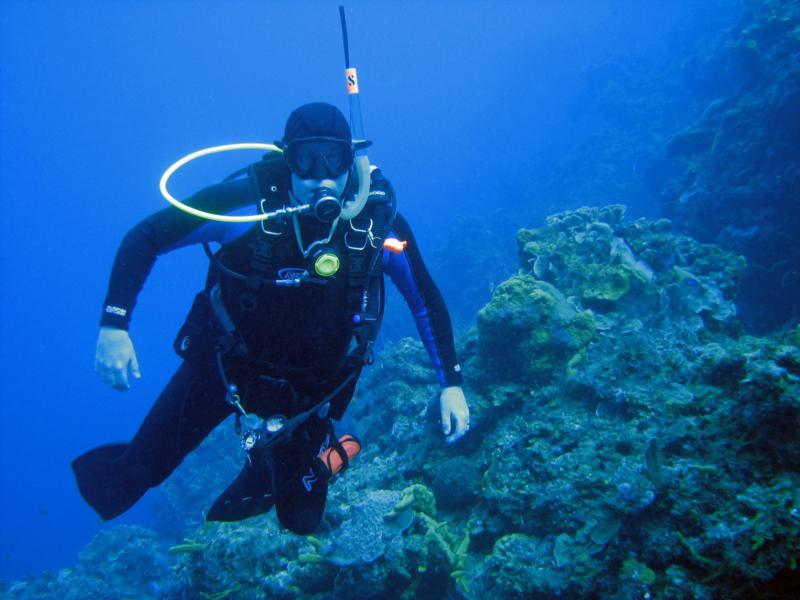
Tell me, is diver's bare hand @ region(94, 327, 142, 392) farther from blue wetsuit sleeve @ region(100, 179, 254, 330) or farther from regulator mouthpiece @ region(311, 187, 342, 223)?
regulator mouthpiece @ region(311, 187, 342, 223)

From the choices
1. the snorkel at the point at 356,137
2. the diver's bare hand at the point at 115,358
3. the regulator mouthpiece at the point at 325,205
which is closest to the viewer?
the diver's bare hand at the point at 115,358

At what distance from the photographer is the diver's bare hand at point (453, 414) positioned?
11.5 feet

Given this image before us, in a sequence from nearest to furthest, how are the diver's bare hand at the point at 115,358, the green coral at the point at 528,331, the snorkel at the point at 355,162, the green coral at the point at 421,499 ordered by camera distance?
the diver's bare hand at the point at 115,358 < the snorkel at the point at 355,162 < the green coral at the point at 421,499 < the green coral at the point at 528,331

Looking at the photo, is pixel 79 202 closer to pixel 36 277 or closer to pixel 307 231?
pixel 36 277

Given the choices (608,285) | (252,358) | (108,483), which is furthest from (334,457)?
(608,285)

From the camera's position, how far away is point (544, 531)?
4.11 meters

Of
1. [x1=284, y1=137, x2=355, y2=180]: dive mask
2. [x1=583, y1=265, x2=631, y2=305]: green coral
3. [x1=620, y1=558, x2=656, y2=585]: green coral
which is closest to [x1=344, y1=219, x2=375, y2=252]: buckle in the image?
[x1=284, y1=137, x2=355, y2=180]: dive mask

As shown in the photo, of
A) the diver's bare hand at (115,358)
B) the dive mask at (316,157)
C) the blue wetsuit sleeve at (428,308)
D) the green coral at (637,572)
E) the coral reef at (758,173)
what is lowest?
the green coral at (637,572)

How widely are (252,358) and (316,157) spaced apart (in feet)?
5.05

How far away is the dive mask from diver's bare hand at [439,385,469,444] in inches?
81.3

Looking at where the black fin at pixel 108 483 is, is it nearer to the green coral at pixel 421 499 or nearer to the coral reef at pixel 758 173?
the green coral at pixel 421 499

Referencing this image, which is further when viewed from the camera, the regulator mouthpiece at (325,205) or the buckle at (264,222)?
the buckle at (264,222)

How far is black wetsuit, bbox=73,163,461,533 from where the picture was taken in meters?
3.04

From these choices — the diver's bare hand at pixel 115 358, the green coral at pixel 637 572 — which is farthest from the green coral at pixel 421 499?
the diver's bare hand at pixel 115 358
